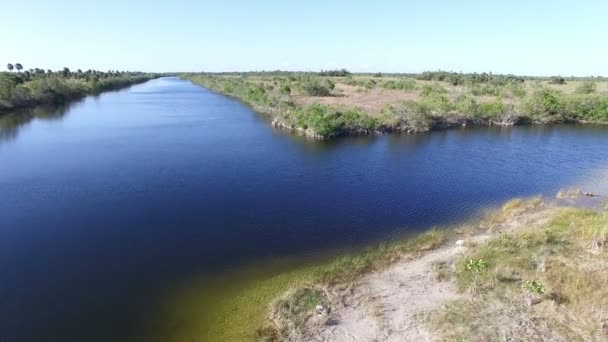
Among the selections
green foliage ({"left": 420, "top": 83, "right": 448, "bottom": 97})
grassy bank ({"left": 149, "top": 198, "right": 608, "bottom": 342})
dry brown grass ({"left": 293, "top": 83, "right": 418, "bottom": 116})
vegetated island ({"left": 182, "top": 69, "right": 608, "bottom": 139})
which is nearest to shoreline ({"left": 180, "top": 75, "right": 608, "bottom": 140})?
vegetated island ({"left": 182, "top": 69, "right": 608, "bottom": 139})

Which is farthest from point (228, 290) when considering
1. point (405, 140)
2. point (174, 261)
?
point (405, 140)

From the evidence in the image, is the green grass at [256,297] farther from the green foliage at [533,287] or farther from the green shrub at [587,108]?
the green shrub at [587,108]

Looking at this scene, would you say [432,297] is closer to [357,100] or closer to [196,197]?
[196,197]

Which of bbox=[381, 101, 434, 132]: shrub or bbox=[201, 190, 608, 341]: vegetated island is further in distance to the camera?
bbox=[381, 101, 434, 132]: shrub

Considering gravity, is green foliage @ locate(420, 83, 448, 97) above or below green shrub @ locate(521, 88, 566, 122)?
above

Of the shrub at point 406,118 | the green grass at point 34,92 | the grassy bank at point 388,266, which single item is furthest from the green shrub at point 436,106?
the green grass at point 34,92

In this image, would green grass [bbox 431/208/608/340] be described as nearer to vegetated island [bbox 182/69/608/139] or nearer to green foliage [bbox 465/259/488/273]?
green foliage [bbox 465/259/488/273]
